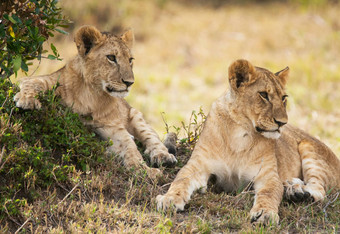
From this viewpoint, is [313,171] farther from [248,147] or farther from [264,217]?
[264,217]

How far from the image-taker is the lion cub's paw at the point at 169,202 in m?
3.71

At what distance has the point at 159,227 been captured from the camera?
133 inches

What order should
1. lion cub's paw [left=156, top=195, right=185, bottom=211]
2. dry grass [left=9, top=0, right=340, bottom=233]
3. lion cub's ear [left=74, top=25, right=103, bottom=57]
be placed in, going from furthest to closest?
lion cub's ear [left=74, top=25, right=103, bottom=57] → lion cub's paw [left=156, top=195, right=185, bottom=211] → dry grass [left=9, top=0, right=340, bottom=233]

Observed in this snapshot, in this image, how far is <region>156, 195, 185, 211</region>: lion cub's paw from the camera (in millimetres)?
3713

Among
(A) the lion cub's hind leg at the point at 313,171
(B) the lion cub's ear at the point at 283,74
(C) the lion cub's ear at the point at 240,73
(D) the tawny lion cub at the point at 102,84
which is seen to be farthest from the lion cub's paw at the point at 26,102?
(A) the lion cub's hind leg at the point at 313,171

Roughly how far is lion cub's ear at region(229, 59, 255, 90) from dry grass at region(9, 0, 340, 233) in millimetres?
842

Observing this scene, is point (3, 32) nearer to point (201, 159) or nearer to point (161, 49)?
point (201, 159)

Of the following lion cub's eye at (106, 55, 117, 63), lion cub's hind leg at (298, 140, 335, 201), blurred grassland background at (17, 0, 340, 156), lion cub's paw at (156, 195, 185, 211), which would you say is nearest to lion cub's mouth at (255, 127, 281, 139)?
lion cub's hind leg at (298, 140, 335, 201)

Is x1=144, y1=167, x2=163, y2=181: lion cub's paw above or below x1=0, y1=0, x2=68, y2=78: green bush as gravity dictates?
below

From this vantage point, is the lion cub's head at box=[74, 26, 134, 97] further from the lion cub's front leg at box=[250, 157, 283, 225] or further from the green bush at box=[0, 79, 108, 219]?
the lion cub's front leg at box=[250, 157, 283, 225]

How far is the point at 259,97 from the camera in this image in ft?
13.2

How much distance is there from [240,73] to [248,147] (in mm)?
563

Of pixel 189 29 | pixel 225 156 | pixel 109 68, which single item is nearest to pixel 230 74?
pixel 225 156

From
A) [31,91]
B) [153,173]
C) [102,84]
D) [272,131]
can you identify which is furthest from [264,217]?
[31,91]
